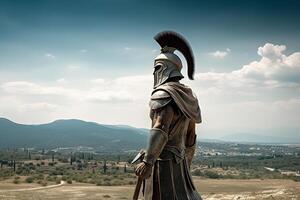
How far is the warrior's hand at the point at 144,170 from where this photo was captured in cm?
636

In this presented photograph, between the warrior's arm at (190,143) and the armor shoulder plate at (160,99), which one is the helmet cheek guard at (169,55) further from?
the warrior's arm at (190,143)

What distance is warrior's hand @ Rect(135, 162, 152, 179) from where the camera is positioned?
6.36 m

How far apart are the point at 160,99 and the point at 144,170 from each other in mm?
1035

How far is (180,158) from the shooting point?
266 inches

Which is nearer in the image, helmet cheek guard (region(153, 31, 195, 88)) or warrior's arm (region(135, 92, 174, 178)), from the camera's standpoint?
warrior's arm (region(135, 92, 174, 178))

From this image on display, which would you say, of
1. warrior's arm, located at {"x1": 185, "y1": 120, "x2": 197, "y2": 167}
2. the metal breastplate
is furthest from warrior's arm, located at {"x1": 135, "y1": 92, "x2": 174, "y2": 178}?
warrior's arm, located at {"x1": 185, "y1": 120, "x2": 197, "y2": 167}

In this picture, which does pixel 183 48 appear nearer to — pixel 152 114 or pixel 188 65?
pixel 188 65

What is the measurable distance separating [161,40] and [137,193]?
237 centimetres

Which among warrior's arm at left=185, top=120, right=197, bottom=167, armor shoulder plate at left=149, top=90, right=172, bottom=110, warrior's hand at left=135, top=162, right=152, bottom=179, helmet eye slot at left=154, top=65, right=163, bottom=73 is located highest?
helmet eye slot at left=154, top=65, right=163, bottom=73

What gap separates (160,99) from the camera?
21.3 feet

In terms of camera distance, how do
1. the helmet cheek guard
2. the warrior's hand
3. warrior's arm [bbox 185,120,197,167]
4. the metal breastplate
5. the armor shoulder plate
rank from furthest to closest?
warrior's arm [bbox 185,120,197,167] → the helmet cheek guard → the metal breastplate → the armor shoulder plate → the warrior's hand

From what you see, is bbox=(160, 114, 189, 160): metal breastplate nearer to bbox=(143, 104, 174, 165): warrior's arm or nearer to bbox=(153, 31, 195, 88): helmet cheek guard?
bbox=(143, 104, 174, 165): warrior's arm

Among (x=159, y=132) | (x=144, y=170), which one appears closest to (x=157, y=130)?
(x=159, y=132)

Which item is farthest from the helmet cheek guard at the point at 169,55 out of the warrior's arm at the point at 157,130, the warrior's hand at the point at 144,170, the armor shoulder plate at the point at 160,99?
the warrior's hand at the point at 144,170
